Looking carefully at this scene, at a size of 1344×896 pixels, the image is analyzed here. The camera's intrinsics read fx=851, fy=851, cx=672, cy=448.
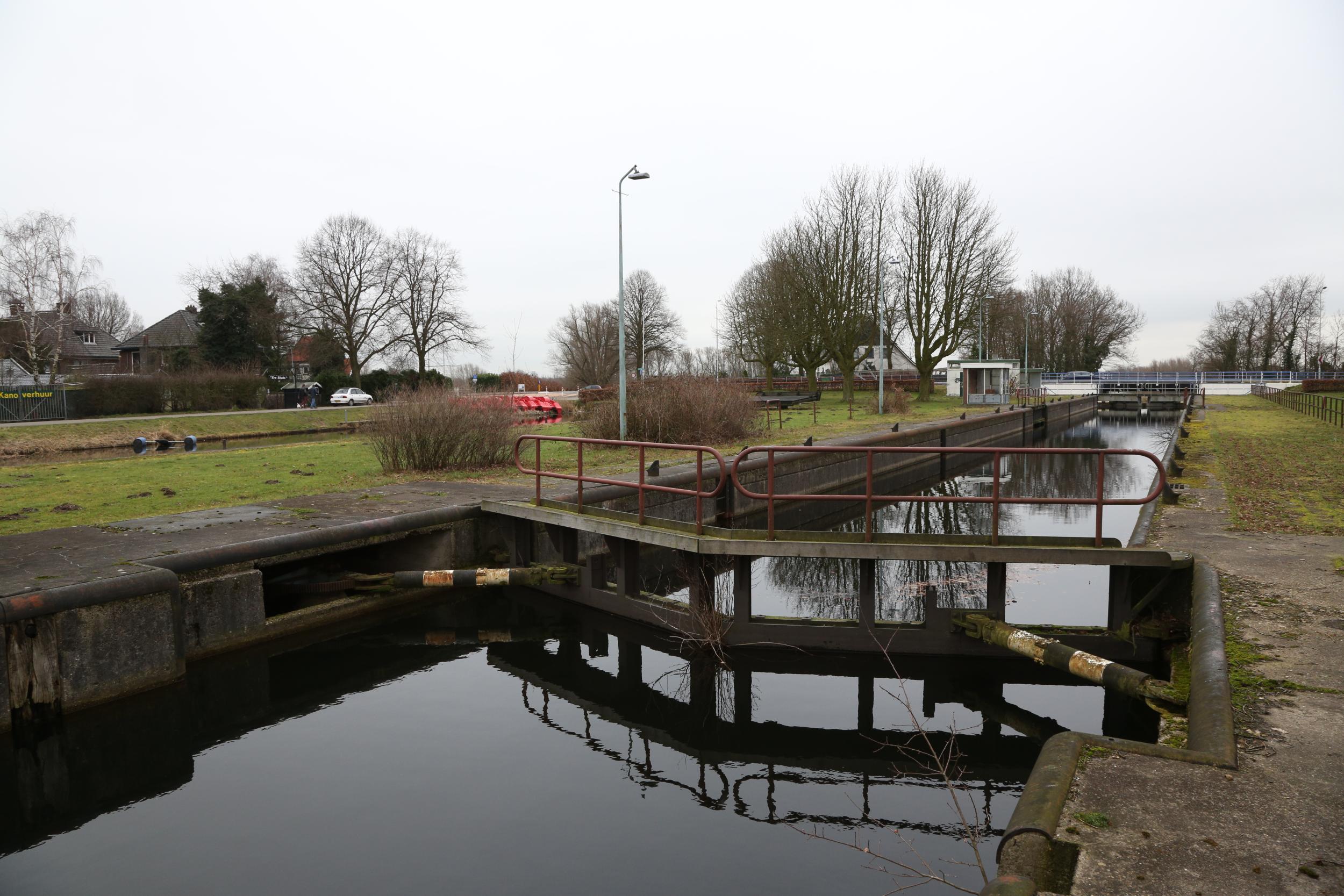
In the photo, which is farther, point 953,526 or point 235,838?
point 953,526

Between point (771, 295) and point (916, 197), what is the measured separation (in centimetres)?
890

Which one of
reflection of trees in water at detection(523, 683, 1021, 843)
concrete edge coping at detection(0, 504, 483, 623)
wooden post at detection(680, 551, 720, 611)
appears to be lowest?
reflection of trees in water at detection(523, 683, 1021, 843)

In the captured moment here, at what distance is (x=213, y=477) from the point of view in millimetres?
15555

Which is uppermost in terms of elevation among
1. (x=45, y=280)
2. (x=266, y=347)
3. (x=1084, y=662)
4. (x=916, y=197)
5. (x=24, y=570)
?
(x=916, y=197)

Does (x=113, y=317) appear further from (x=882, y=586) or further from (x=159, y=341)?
(x=882, y=586)

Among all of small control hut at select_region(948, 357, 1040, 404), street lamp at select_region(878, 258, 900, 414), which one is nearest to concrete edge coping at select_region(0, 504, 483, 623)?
street lamp at select_region(878, 258, 900, 414)

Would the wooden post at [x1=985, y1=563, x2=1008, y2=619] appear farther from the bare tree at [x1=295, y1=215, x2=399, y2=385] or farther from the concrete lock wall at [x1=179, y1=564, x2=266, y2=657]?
the bare tree at [x1=295, y1=215, x2=399, y2=385]

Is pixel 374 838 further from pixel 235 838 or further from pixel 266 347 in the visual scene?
pixel 266 347

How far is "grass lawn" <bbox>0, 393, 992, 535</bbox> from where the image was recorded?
38.4 ft

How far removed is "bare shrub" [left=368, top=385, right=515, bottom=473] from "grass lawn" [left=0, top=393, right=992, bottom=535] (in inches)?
14.1

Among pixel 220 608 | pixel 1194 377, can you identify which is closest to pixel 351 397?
pixel 220 608

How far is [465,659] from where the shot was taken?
9.41 metres

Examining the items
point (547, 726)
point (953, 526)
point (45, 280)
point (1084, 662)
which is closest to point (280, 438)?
point (45, 280)

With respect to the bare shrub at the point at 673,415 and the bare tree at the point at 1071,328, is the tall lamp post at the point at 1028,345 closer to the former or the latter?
the bare tree at the point at 1071,328
